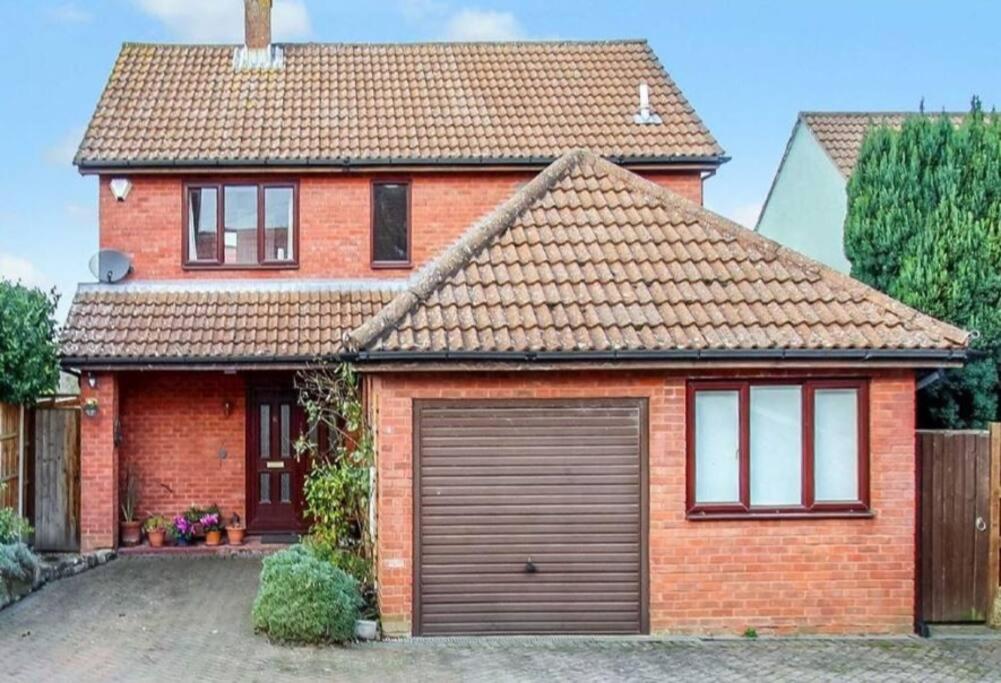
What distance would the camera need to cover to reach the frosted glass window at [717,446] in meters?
9.87

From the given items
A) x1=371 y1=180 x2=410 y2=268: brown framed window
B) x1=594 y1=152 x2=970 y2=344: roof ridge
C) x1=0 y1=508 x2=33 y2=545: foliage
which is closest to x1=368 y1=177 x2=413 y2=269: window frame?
x1=371 y1=180 x2=410 y2=268: brown framed window

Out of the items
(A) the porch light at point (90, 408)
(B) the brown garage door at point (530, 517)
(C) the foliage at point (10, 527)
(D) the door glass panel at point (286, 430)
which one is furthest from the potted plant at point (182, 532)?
(B) the brown garage door at point (530, 517)

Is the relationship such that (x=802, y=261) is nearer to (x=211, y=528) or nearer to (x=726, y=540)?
(x=726, y=540)

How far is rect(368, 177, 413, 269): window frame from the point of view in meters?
15.4

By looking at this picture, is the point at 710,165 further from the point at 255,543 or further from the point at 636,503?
the point at 255,543

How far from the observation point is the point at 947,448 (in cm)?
1020

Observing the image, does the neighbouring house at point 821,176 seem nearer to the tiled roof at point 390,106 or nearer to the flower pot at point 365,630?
the tiled roof at point 390,106

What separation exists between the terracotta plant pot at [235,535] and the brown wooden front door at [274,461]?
48 centimetres

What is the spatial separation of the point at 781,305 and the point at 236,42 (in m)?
12.6

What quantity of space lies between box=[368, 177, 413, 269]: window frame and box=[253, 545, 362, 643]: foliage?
6647mm

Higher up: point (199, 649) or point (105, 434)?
point (105, 434)

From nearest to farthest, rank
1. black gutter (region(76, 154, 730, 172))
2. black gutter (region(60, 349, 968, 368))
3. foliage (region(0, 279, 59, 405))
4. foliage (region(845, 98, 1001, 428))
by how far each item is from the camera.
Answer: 1. black gutter (region(60, 349, 968, 368))
2. foliage (region(845, 98, 1001, 428))
3. foliage (region(0, 279, 59, 405))
4. black gutter (region(76, 154, 730, 172))

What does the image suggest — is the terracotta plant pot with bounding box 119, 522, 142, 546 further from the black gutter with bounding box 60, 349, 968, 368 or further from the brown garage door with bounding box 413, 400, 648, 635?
the black gutter with bounding box 60, 349, 968, 368

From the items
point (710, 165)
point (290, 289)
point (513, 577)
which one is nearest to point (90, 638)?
point (513, 577)
